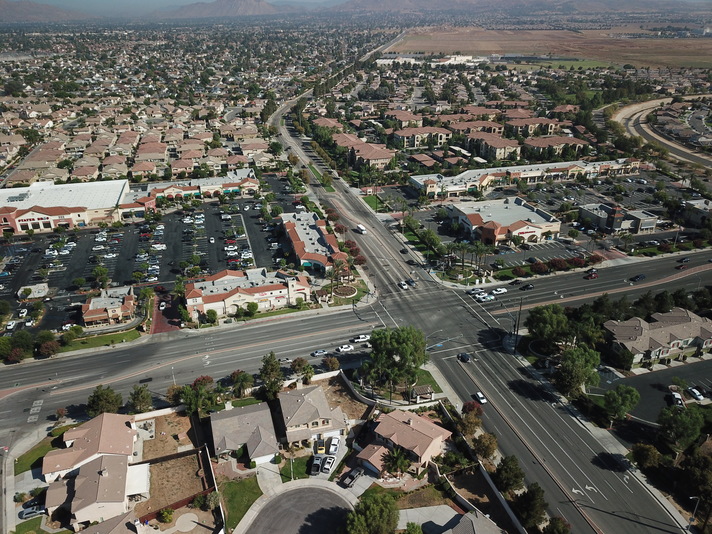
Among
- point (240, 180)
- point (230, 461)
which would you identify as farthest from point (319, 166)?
point (230, 461)

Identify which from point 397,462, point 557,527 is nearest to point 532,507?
point 557,527

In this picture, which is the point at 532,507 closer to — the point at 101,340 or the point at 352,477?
the point at 352,477

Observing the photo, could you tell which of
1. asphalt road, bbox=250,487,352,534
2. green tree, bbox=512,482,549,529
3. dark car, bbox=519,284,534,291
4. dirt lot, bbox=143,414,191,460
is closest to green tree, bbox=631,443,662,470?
green tree, bbox=512,482,549,529

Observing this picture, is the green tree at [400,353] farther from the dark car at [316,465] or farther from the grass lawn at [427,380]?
the dark car at [316,465]

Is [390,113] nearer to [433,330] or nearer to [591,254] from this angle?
[591,254]

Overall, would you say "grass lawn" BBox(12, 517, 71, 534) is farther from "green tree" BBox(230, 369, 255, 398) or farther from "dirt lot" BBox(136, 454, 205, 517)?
"green tree" BBox(230, 369, 255, 398)

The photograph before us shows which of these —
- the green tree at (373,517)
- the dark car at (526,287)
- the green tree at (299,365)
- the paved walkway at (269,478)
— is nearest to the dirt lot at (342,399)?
the green tree at (299,365)
